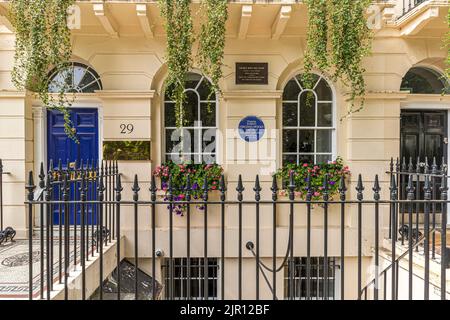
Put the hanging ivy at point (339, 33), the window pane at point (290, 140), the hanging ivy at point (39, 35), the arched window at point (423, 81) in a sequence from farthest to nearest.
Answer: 1. the arched window at point (423, 81)
2. the window pane at point (290, 140)
3. the hanging ivy at point (339, 33)
4. the hanging ivy at point (39, 35)

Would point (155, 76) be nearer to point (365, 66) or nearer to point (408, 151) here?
point (365, 66)

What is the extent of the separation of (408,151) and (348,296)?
3138mm

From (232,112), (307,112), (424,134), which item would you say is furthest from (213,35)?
(424,134)

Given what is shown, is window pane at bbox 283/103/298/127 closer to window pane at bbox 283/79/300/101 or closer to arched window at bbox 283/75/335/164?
arched window at bbox 283/75/335/164

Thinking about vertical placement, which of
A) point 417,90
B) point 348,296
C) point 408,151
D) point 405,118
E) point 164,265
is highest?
point 417,90

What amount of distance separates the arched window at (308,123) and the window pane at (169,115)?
7.17 feet

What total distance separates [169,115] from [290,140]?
7.98 ft

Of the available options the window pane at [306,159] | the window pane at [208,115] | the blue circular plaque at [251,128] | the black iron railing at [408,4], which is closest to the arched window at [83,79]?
the window pane at [208,115]

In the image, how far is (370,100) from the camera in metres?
6.33

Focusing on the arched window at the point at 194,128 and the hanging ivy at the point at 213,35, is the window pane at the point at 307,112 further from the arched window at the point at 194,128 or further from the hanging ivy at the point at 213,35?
the hanging ivy at the point at 213,35

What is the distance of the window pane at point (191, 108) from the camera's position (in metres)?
6.60

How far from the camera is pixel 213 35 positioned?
17.9 ft

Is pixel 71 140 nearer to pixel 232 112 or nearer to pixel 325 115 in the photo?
pixel 232 112

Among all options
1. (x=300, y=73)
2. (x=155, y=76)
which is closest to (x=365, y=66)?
(x=300, y=73)
